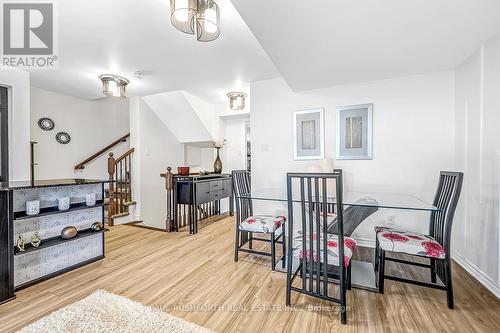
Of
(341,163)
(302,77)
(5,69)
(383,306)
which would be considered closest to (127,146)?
(5,69)

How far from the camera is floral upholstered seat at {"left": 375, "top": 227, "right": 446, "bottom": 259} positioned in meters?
1.64

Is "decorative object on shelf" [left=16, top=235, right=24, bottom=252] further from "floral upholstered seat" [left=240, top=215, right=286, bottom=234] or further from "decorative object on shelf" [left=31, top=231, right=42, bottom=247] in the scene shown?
"floral upholstered seat" [left=240, top=215, right=286, bottom=234]

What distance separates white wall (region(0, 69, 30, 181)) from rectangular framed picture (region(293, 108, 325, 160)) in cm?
393

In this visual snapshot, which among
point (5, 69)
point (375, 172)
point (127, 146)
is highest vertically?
point (5, 69)

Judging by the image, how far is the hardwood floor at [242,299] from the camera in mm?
1506

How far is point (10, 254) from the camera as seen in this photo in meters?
1.78

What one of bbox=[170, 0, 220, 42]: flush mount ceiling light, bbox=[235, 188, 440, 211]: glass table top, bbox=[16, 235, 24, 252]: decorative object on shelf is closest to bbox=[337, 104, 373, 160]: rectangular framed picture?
bbox=[235, 188, 440, 211]: glass table top

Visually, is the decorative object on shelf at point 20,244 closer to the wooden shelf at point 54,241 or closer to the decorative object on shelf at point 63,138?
the wooden shelf at point 54,241

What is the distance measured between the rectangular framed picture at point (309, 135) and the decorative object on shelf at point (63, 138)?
4.48 meters

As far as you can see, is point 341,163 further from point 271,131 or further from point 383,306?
point 383,306

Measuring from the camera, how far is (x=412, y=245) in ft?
5.59

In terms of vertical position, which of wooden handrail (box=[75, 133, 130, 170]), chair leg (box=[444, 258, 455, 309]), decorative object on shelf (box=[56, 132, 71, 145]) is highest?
decorative object on shelf (box=[56, 132, 71, 145])

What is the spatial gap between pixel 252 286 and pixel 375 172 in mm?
2111

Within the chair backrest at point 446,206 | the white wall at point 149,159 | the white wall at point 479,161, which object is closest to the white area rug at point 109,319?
the chair backrest at point 446,206
